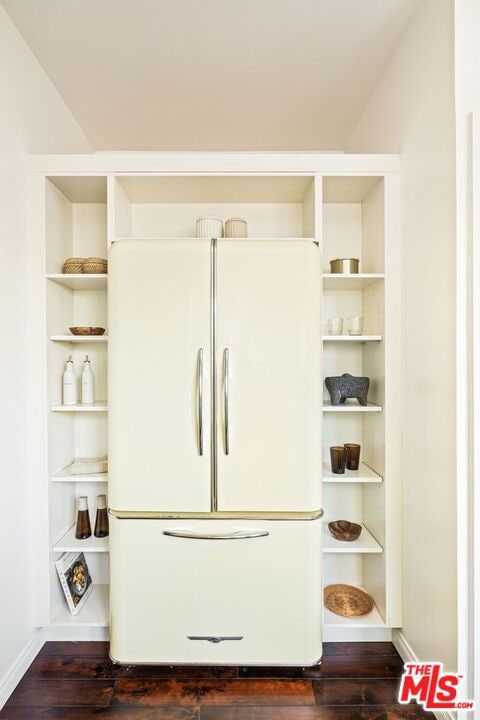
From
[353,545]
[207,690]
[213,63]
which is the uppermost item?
[213,63]

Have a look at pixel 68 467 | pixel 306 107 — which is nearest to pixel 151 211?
pixel 306 107

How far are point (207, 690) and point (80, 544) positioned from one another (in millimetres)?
864

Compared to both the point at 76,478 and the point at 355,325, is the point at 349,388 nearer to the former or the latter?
the point at 355,325

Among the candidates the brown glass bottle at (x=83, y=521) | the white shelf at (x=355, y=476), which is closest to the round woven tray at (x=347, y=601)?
the white shelf at (x=355, y=476)

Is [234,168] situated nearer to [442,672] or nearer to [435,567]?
[435,567]

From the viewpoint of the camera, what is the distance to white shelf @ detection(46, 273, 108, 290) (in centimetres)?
191

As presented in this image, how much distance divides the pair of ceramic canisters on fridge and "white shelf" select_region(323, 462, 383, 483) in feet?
4.17

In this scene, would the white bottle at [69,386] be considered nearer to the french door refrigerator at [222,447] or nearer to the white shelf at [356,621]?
the french door refrigerator at [222,447]

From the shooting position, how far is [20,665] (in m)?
1.73

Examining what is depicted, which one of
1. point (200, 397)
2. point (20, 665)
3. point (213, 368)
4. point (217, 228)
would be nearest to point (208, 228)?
point (217, 228)

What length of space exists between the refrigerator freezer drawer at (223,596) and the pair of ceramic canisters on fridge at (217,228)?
53.1 inches

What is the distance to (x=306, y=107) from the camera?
2225 mm

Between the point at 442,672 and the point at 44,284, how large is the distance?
2324mm

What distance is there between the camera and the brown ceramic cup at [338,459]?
1.98m
